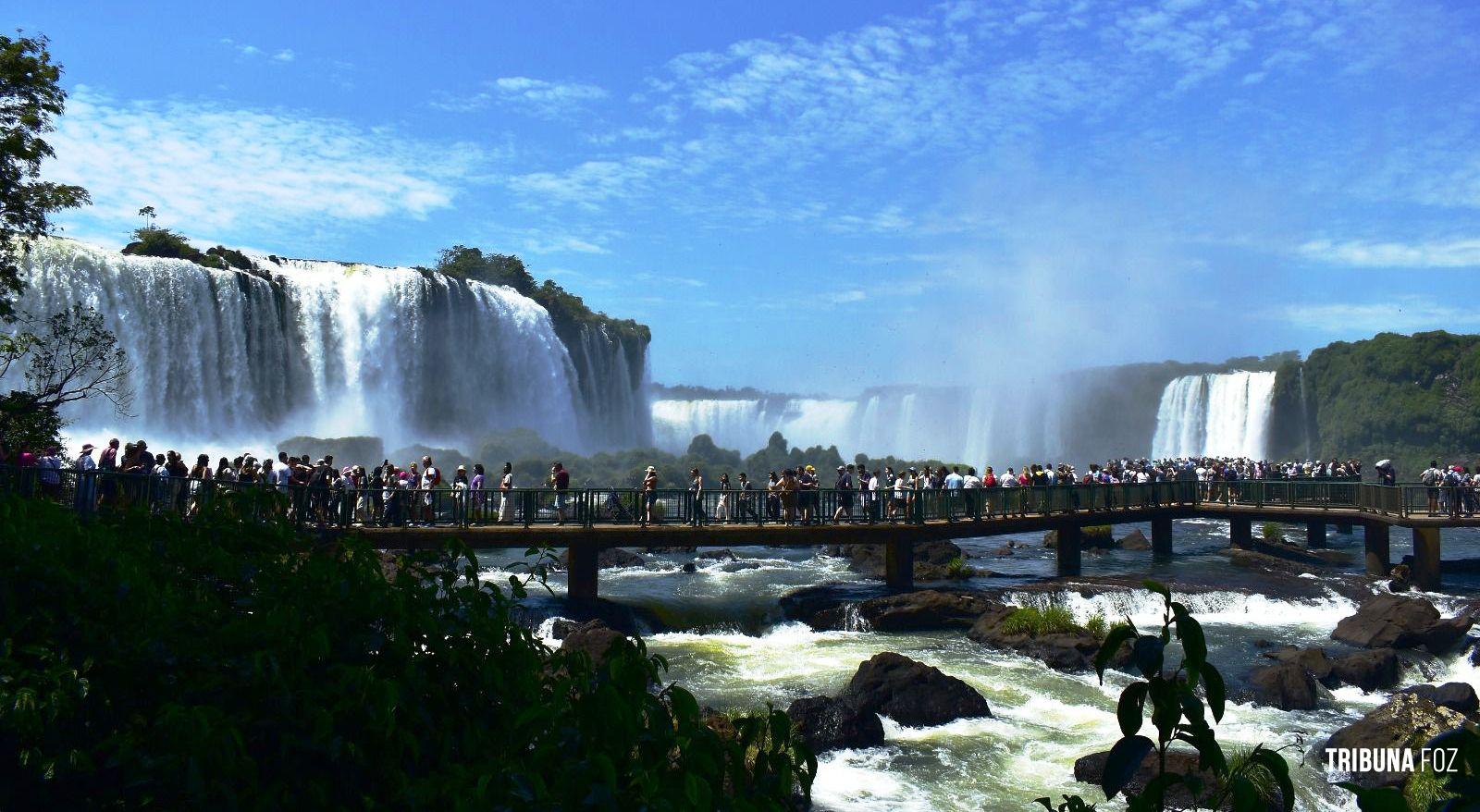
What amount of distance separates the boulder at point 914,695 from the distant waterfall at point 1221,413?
57696 mm

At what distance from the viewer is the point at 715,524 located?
73.8 feet

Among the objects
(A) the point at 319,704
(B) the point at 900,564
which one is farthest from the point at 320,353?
(A) the point at 319,704

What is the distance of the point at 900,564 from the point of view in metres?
23.2

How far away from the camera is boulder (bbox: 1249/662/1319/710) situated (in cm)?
1494

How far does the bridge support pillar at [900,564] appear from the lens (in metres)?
23.1

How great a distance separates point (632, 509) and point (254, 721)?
18426mm

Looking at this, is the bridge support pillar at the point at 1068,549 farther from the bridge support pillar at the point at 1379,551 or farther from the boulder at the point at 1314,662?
the boulder at the point at 1314,662

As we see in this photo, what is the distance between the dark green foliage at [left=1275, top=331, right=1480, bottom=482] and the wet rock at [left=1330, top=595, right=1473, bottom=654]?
5530cm

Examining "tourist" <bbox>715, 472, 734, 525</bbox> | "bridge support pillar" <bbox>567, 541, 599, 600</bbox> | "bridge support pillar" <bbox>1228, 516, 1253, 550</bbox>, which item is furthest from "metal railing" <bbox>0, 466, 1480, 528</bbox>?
"bridge support pillar" <bbox>1228, 516, 1253, 550</bbox>

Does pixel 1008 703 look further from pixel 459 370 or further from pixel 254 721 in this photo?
pixel 459 370

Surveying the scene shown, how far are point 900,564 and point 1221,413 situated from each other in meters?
51.4

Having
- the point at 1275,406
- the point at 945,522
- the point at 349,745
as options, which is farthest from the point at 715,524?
the point at 1275,406

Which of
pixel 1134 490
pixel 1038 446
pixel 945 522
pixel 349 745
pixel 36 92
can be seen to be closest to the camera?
pixel 349 745

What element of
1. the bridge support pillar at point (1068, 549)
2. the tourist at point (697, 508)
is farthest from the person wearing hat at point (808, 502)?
the bridge support pillar at point (1068, 549)
